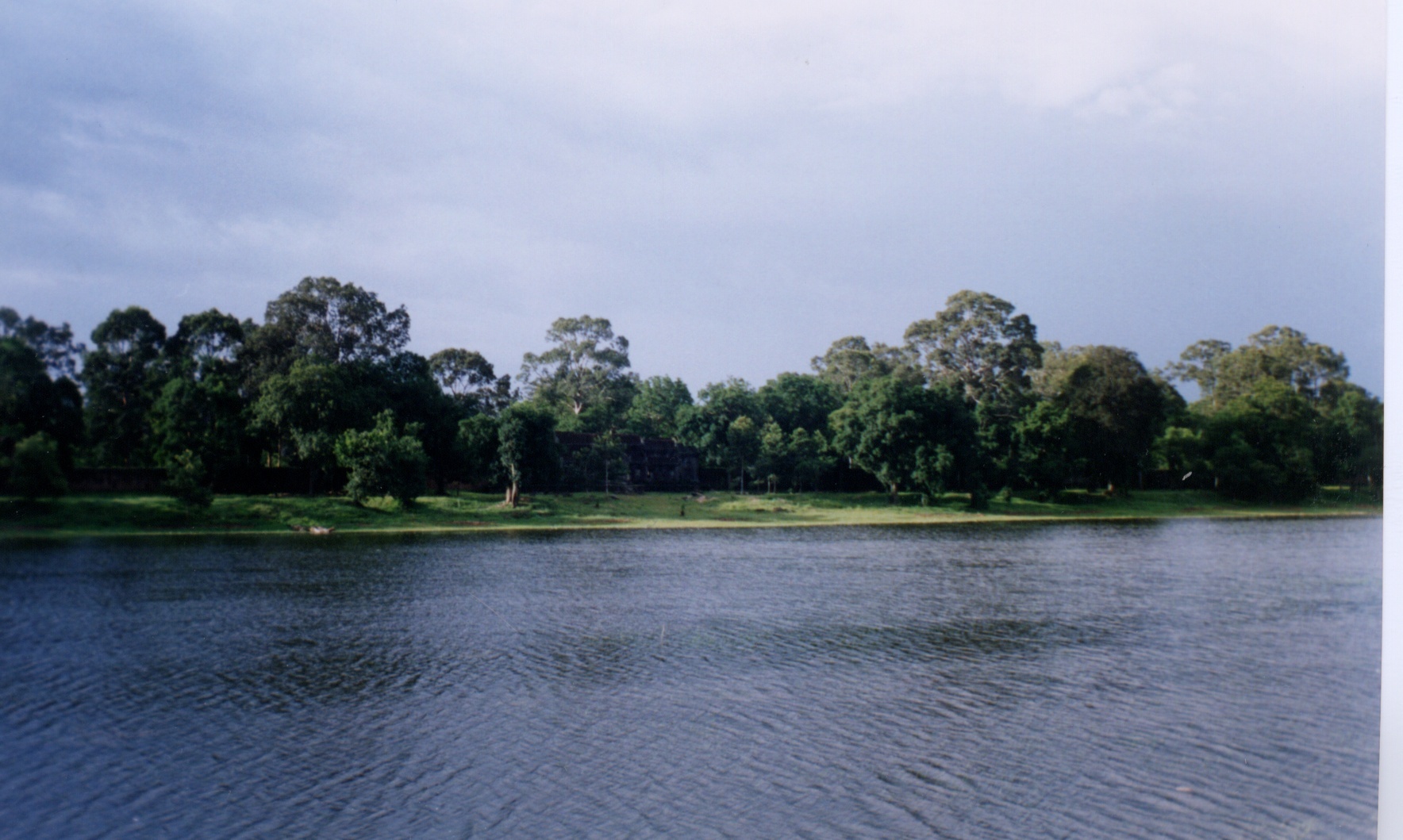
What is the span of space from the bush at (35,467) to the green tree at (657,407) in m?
36.4

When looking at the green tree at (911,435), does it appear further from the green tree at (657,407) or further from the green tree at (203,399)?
the green tree at (203,399)

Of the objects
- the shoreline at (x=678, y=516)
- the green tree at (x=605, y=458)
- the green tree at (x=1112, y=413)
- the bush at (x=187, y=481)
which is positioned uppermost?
the green tree at (x=1112, y=413)

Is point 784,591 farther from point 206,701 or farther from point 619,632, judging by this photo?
point 206,701

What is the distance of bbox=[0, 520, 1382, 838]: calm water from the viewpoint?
730cm

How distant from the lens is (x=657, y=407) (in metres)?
56.8

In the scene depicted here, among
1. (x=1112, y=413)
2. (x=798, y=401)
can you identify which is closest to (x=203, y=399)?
(x=798, y=401)

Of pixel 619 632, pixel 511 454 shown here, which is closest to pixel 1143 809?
pixel 619 632

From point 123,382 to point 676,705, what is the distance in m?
13.5

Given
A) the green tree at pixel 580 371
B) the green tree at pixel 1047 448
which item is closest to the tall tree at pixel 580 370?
the green tree at pixel 580 371

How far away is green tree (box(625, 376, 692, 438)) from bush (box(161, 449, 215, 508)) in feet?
86.9

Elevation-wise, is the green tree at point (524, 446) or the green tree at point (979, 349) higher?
the green tree at point (979, 349)

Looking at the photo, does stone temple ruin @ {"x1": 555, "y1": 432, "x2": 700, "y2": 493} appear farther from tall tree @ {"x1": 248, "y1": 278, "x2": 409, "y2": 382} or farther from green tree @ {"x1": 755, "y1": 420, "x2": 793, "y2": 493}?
tall tree @ {"x1": 248, "y1": 278, "x2": 409, "y2": 382}

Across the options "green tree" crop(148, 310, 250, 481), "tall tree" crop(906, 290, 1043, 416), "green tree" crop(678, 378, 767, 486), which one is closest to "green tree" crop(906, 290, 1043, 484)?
"tall tree" crop(906, 290, 1043, 416)

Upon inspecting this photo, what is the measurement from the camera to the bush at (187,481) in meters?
23.6
